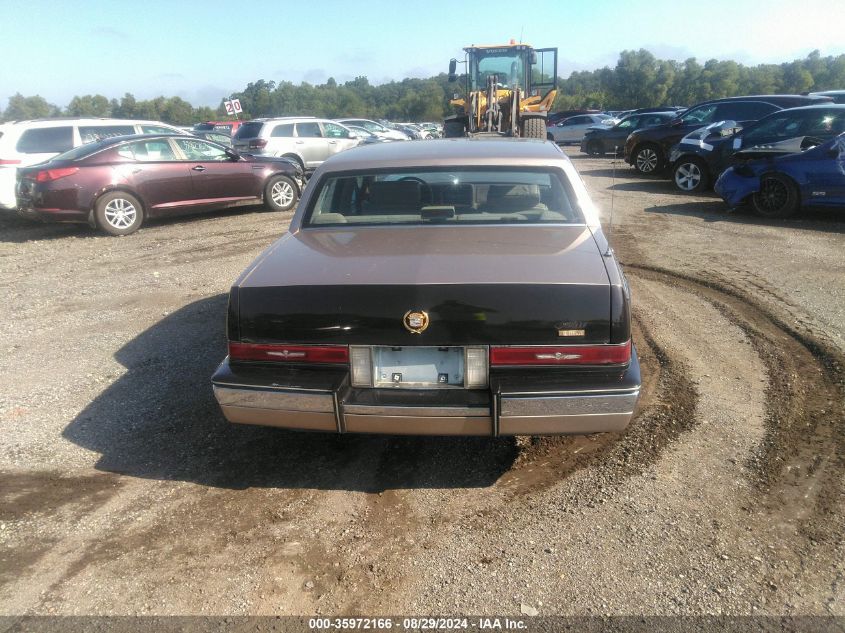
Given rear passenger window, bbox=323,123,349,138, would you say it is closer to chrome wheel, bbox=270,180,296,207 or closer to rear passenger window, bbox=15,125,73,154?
chrome wheel, bbox=270,180,296,207

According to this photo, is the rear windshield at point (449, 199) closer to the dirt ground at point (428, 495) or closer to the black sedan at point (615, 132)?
the dirt ground at point (428, 495)

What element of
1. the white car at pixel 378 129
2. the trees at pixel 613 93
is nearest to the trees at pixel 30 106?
the trees at pixel 613 93

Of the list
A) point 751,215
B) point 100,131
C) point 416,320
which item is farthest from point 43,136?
point 751,215

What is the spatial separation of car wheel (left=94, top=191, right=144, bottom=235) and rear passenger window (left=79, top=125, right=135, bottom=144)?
192cm

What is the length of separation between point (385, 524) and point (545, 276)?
138 cm

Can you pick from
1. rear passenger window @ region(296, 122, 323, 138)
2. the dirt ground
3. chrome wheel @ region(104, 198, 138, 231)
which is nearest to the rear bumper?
the dirt ground

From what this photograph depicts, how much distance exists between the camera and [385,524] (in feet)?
10.1

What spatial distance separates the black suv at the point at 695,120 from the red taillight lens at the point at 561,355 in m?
12.9

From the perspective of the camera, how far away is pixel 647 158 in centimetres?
1590

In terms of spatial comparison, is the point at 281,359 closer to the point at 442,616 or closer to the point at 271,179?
the point at 442,616

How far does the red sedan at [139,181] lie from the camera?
987 cm

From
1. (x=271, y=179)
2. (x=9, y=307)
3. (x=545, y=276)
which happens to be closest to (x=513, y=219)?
(x=545, y=276)

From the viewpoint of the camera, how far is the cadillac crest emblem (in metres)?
2.89

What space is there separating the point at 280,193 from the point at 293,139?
4246mm
